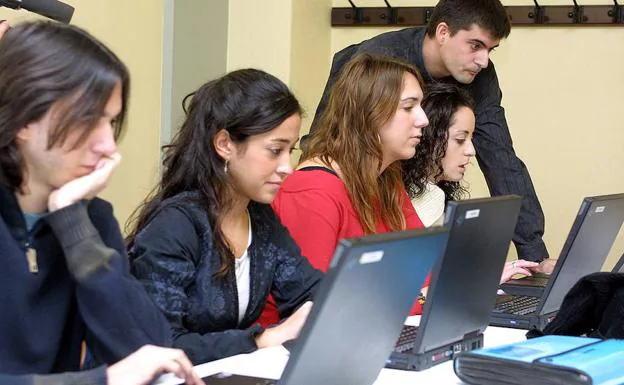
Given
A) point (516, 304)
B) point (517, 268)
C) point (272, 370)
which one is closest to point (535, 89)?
point (517, 268)

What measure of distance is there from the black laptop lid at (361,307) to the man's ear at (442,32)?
68.6 inches

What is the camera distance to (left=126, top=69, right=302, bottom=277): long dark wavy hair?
199 centimetres

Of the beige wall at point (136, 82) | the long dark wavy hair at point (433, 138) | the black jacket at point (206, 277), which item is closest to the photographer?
the black jacket at point (206, 277)

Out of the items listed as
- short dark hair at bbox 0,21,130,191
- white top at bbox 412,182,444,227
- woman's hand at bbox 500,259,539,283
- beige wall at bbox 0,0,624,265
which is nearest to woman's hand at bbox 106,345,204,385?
short dark hair at bbox 0,21,130,191

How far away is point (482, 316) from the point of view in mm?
1772

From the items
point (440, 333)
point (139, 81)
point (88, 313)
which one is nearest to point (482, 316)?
point (440, 333)

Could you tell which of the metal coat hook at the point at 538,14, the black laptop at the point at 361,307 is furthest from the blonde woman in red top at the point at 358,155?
the metal coat hook at the point at 538,14

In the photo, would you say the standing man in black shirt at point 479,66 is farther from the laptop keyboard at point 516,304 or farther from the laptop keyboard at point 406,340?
the laptop keyboard at point 406,340

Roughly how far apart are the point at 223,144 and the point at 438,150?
1.06 metres

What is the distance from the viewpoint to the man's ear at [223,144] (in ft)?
6.58

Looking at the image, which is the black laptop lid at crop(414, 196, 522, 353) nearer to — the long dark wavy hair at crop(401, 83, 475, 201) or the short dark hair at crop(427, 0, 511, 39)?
the long dark wavy hair at crop(401, 83, 475, 201)

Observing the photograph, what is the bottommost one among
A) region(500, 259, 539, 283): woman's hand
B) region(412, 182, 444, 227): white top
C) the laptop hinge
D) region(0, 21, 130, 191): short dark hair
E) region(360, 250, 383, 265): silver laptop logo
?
region(500, 259, 539, 283): woman's hand

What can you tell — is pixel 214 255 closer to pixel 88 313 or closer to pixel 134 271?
pixel 134 271

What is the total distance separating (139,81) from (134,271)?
5.44 ft
